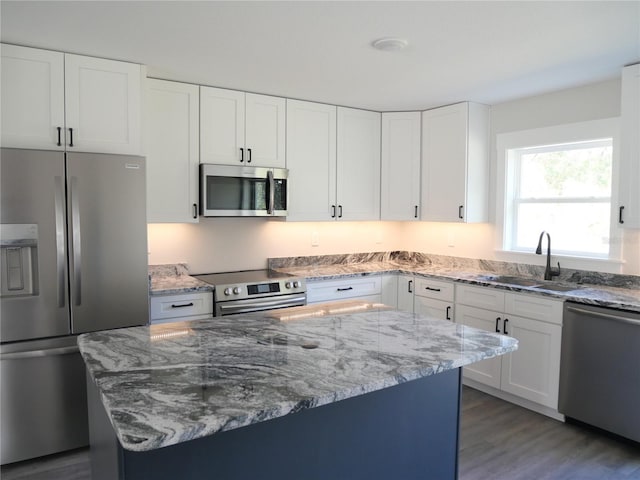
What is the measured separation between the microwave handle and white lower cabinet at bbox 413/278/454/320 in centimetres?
146

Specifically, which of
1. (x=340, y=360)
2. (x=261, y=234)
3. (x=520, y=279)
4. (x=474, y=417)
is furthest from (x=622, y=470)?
(x=261, y=234)

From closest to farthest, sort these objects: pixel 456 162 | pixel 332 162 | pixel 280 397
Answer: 1. pixel 280 397
2. pixel 456 162
3. pixel 332 162

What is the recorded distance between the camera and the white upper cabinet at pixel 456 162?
13.1 feet

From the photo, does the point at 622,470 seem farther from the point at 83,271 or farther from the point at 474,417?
the point at 83,271

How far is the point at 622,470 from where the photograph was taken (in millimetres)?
2588

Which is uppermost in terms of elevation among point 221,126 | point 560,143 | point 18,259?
point 221,126

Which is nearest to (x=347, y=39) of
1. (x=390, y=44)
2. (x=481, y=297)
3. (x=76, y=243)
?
(x=390, y=44)

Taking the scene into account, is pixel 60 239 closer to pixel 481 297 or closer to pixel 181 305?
pixel 181 305

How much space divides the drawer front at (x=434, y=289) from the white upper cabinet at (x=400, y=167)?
0.68m

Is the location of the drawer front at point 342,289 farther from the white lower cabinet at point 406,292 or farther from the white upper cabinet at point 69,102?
the white upper cabinet at point 69,102

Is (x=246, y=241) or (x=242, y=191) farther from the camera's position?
(x=246, y=241)

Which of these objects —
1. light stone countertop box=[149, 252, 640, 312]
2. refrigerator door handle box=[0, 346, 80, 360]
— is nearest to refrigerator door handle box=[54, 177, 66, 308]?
refrigerator door handle box=[0, 346, 80, 360]

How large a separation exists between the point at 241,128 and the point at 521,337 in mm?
2674

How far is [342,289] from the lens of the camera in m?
3.97
